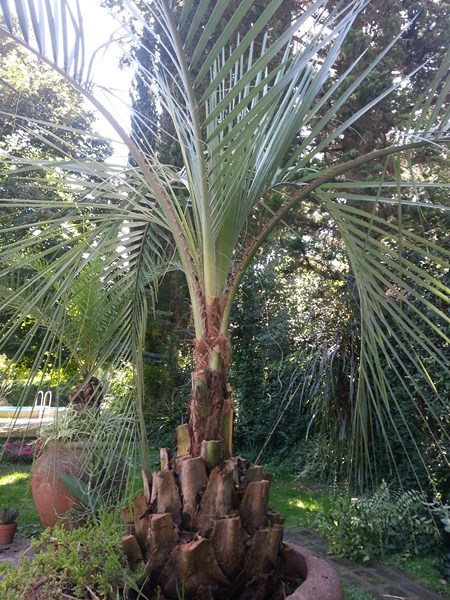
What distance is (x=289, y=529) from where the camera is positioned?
468 centimetres

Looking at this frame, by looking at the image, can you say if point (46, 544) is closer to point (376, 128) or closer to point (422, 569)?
point (422, 569)

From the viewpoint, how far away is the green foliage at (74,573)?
191 cm

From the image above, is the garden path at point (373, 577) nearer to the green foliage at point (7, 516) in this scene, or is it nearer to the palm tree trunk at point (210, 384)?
the green foliage at point (7, 516)

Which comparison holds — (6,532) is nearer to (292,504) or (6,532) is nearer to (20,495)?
(20,495)

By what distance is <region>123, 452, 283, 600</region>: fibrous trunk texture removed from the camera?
185 cm

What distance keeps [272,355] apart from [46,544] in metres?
5.14

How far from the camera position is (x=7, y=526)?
4.18 metres

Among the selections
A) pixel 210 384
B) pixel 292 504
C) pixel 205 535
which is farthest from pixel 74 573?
pixel 292 504

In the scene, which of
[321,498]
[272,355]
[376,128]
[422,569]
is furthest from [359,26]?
[422,569]

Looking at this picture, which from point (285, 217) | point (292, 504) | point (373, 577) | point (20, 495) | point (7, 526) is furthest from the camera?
point (285, 217)

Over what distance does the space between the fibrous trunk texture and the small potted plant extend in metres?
2.66

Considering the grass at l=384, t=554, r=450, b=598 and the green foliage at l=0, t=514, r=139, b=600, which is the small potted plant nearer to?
the green foliage at l=0, t=514, r=139, b=600

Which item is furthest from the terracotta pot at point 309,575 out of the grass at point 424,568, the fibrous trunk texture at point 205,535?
the grass at point 424,568

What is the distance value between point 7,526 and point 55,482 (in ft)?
2.31
